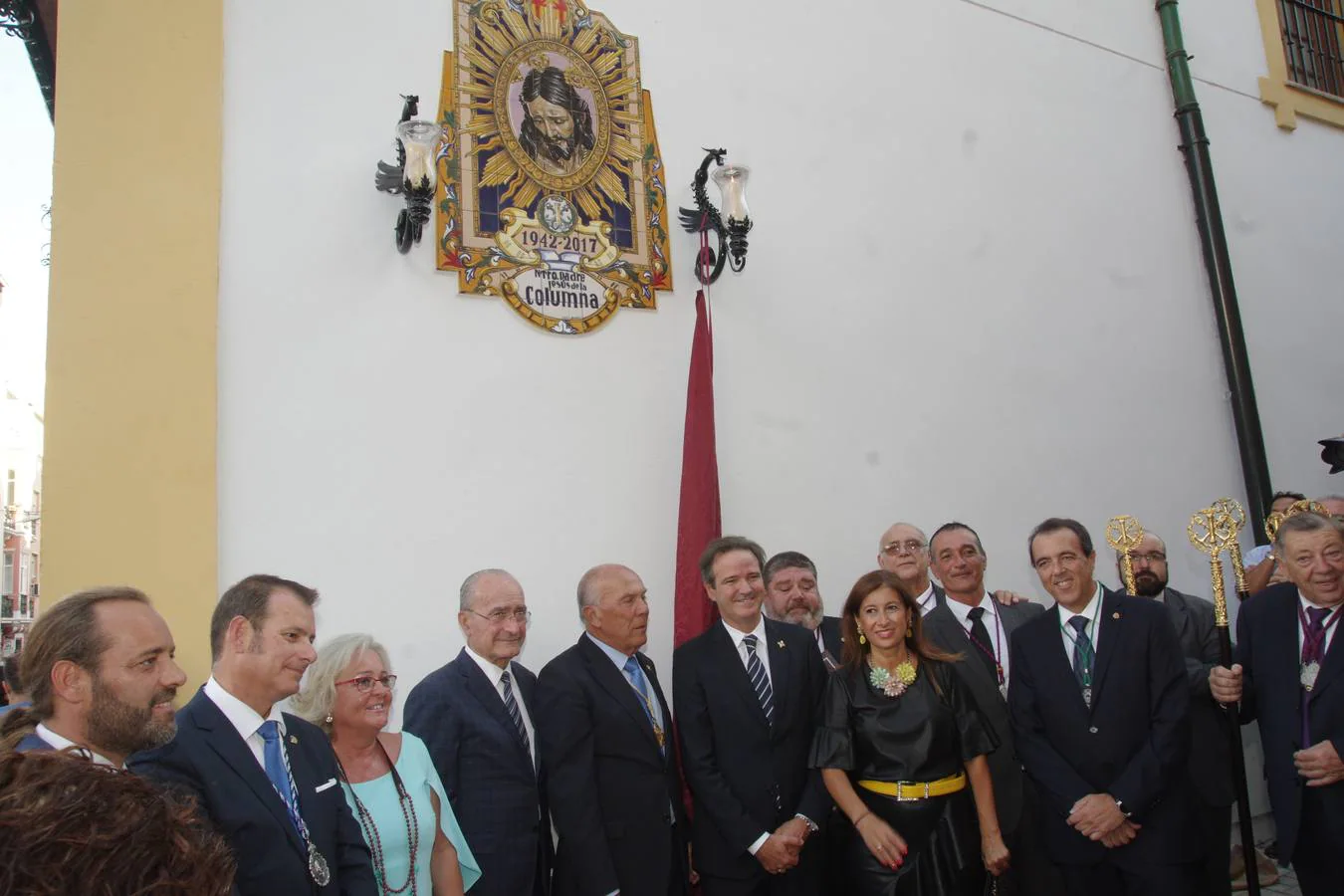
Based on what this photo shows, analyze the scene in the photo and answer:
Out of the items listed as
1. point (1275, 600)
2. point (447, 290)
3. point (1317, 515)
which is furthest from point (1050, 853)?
point (447, 290)

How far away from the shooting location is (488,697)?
303cm

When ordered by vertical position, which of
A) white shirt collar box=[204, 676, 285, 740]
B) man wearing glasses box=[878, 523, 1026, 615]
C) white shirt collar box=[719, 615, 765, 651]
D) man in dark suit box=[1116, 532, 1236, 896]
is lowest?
man in dark suit box=[1116, 532, 1236, 896]

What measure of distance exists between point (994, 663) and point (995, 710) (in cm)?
26

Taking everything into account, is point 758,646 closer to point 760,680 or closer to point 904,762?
point 760,680

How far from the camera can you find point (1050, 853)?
326 cm

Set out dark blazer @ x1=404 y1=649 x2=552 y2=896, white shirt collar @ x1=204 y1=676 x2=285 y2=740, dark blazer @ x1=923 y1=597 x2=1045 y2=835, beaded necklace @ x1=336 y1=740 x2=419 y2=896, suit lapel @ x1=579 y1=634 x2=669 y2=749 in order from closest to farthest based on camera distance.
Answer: white shirt collar @ x1=204 y1=676 x2=285 y2=740
beaded necklace @ x1=336 y1=740 x2=419 y2=896
dark blazer @ x1=404 y1=649 x2=552 y2=896
suit lapel @ x1=579 y1=634 x2=669 y2=749
dark blazer @ x1=923 y1=597 x2=1045 y2=835

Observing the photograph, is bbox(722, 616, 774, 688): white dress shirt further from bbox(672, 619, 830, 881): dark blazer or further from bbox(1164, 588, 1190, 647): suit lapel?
bbox(1164, 588, 1190, 647): suit lapel

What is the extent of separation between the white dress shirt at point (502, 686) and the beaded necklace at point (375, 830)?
482 mm

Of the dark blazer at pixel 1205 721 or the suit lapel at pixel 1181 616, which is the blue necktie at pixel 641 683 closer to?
the dark blazer at pixel 1205 721

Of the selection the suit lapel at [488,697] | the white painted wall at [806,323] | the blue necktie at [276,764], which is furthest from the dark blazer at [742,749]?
the blue necktie at [276,764]

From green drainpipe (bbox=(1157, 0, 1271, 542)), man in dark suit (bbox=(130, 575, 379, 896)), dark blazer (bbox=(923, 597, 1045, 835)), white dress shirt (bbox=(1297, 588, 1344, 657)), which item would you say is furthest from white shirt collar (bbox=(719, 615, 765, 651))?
green drainpipe (bbox=(1157, 0, 1271, 542))

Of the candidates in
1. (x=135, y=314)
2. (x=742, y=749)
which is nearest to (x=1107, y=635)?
(x=742, y=749)

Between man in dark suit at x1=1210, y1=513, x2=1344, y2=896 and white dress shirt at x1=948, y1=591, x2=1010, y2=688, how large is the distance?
0.70 m

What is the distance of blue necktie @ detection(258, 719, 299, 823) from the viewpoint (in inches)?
85.6
